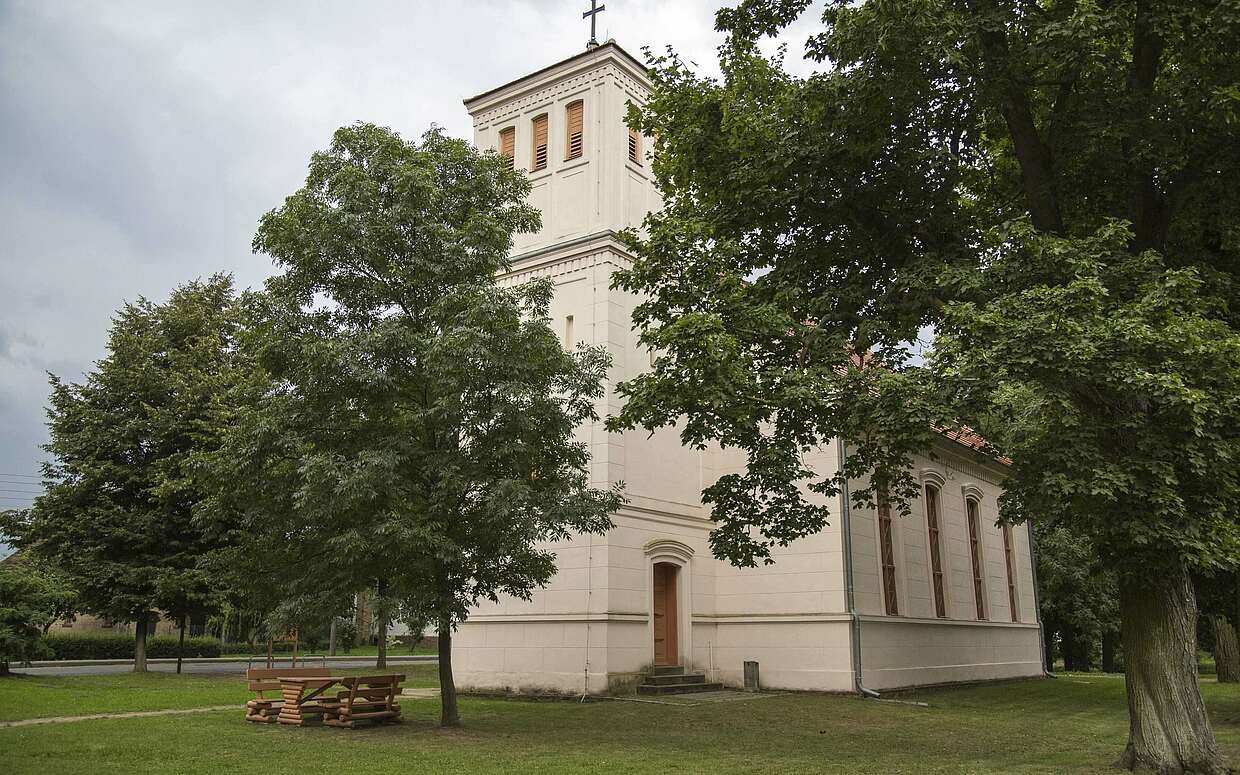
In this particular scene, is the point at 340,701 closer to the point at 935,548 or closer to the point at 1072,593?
the point at 935,548

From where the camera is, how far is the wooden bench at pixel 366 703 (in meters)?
13.6

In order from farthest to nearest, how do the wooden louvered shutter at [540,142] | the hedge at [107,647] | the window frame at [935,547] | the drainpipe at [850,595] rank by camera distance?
the hedge at [107,647] → the window frame at [935,547] → the wooden louvered shutter at [540,142] → the drainpipe at [850,595]

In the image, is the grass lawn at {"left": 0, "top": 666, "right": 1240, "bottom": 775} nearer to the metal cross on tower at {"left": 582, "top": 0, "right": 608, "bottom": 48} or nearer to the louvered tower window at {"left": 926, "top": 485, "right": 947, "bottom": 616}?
the louvered tower window at {"left": 926, "top": 485, "right": 947, "bottom": 616}

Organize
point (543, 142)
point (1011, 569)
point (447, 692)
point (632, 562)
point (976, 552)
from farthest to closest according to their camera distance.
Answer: point (1011, 569), point (976, 552), point (543, 142), point (632, 562), point (447, 692)

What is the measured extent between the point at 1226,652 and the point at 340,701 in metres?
27.4

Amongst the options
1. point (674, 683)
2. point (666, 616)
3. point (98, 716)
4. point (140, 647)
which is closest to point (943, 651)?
point (666, 616)

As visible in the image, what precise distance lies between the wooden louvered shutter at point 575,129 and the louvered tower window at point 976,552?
16632 mm

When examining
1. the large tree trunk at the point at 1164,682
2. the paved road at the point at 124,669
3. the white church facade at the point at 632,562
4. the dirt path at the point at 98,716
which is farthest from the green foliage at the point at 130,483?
the large tree trunk at the point at 1164,682

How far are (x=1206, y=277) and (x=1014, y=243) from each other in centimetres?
268

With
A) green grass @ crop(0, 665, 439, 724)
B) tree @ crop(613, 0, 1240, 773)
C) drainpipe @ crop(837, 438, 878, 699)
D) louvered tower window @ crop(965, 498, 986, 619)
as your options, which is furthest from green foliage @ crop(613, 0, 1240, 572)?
louvered tower window @ crop(965, 498, 986, 619)

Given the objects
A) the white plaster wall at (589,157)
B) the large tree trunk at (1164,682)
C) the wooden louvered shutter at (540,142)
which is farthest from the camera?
the wooden louvered shutter at (540,142)

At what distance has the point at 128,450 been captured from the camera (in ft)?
86.6

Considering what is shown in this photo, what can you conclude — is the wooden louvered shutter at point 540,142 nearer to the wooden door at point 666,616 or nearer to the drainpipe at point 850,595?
the drainpipe at point 850,595

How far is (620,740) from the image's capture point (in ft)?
41.9
